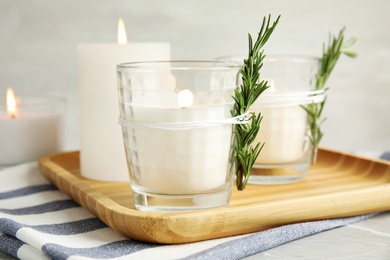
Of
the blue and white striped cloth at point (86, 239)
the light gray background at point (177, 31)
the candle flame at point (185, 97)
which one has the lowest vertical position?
the blue and white striped cloth at point (86, 239)

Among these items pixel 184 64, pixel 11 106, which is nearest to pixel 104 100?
pixel 184 64

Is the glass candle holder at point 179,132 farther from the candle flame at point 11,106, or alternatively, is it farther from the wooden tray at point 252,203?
the candle flame at point 11,106

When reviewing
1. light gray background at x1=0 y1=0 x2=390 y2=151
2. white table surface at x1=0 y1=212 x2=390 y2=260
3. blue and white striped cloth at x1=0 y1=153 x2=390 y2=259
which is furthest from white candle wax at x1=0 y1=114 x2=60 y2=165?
white table surface at x1=0 y1=212 x2=390 y2=260

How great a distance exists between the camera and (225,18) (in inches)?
38.6

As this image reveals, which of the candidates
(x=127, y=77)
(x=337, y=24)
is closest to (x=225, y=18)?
(x=337, y=24)

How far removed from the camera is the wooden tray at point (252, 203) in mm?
484

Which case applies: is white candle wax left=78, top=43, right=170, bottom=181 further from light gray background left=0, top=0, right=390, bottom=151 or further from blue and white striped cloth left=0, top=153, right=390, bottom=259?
light gray background left=0, top=0, right=390, bottom=151

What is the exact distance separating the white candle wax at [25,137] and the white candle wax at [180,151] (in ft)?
1.11

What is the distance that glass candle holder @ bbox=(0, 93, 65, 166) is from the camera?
0.82 m

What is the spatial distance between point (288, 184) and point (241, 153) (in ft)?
0.41

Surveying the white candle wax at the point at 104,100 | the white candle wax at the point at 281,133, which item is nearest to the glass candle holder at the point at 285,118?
the white candle wax at the point at 281,133

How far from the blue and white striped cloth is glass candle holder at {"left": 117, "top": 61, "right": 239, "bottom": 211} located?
0.04 meters

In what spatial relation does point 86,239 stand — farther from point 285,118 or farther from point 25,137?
point 25,137

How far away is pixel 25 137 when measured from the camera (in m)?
0.82
